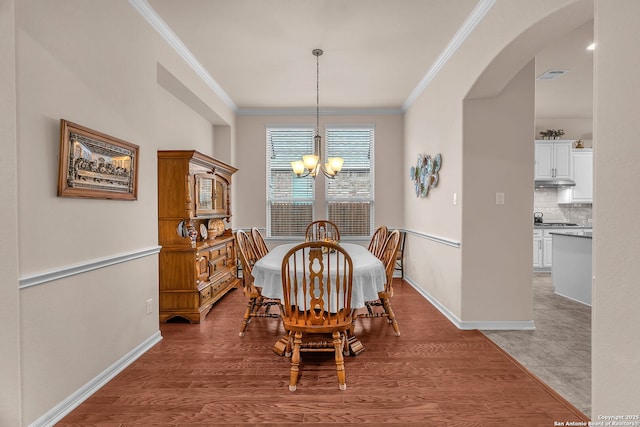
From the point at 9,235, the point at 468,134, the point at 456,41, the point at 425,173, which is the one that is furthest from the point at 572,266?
the point at 9,235

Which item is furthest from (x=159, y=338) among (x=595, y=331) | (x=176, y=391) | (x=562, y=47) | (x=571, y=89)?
(x=571, y=89)

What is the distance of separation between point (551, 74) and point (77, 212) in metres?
5.16

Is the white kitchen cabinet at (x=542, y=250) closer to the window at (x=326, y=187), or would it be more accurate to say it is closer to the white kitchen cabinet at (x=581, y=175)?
the white kitchen cabinet at (x=581, y=175)

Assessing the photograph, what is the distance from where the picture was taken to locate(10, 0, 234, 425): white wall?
1647mm

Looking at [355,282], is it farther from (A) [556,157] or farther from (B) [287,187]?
(A) [556,157]

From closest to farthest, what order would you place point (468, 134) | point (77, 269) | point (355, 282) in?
point (77, 269)
point (355, 282)
point (468, 134)

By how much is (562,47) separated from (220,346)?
177 inches

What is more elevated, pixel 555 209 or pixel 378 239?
pixel 555 209

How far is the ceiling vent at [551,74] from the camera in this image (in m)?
3.90

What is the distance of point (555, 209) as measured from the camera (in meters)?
6.27

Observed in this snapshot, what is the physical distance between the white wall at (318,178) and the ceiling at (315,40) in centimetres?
83

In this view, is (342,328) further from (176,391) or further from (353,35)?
(353,35)

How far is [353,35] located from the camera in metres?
3.12

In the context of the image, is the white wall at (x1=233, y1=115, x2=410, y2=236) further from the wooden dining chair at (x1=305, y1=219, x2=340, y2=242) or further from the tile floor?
the tile floor
